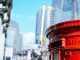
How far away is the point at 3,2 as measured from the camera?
786 inches

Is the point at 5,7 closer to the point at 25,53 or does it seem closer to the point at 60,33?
the point at 60,33

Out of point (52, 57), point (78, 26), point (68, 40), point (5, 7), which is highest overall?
point (5, 7)

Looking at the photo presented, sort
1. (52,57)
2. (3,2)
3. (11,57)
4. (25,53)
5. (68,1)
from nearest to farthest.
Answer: (52,57)
(3,2)
(25,53)
(11,57)
(68,1)

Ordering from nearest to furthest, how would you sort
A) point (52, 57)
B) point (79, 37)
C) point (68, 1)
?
1. point (79, 37)
2. point (52, 57)
3. point (68, 1)

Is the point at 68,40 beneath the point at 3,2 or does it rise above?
beneath

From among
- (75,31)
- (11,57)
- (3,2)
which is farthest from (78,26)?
(11,57)

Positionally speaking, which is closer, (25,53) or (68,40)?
(68,40)

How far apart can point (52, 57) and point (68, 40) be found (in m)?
0.73

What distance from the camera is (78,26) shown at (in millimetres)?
6043

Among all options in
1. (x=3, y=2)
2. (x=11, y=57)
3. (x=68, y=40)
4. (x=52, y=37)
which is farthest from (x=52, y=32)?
(x=11, y=57)

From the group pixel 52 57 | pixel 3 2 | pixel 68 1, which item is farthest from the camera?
pixel 68 1

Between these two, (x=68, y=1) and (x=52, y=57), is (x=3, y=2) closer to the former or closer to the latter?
(x=52, y=57)

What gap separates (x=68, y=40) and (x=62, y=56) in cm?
45

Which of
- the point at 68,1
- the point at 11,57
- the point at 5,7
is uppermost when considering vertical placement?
the point at 68,1
